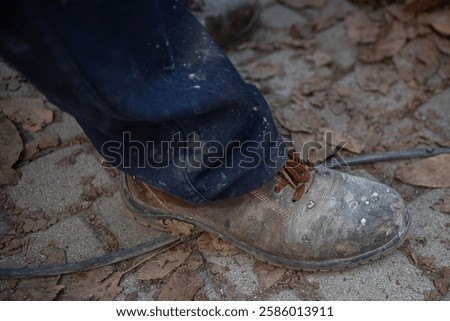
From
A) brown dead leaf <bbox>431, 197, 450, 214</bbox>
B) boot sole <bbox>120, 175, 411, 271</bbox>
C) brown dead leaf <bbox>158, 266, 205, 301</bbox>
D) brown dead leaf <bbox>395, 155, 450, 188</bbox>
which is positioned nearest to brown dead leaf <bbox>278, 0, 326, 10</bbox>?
brown dead leaf <bbox>395, 155, 450, 188</bbox>

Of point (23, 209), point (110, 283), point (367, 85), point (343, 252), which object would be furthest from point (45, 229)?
point (367, 85)

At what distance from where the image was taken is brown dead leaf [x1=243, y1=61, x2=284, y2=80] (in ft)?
6.09

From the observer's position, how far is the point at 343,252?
4.01 feet

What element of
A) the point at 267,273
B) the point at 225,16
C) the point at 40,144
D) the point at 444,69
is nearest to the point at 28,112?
the point at 40,144

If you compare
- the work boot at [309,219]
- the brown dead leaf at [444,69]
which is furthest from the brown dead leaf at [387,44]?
the work boot at [309,219]

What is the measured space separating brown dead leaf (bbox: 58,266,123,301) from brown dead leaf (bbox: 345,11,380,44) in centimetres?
122

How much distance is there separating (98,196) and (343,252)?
0.67 metres

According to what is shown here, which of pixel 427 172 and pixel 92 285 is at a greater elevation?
pixel 92 285

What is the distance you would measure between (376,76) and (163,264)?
1.01 meters

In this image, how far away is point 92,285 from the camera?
1.24 m

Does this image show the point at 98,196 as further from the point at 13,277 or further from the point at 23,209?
the point at 13,277

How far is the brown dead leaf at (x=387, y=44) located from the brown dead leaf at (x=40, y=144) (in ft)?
3.51

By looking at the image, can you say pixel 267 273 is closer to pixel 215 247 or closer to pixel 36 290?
pixel 215 247

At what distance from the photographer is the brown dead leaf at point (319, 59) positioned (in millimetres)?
1892
